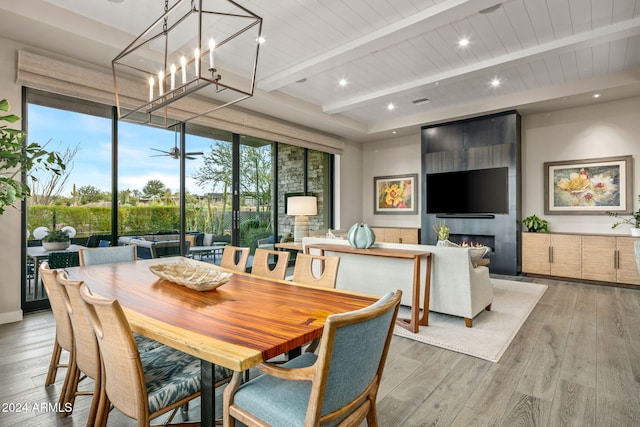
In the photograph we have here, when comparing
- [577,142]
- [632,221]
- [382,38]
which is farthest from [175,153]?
[632,221]

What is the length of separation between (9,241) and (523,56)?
5885mm

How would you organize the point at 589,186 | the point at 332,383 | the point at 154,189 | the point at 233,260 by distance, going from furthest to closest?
the point at 589,186
the point at 154,189
the point at 233,260
the point at 332,383

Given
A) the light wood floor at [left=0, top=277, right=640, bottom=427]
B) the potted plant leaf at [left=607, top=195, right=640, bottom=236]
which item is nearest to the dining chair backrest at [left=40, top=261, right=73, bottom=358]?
the light wood floor at [left=0, top=277, right=640, bottom=427]

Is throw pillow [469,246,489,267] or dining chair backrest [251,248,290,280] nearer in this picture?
dining chair backrest [251,248,290,280]

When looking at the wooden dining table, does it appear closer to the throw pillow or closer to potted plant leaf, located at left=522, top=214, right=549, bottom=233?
the throw pillow

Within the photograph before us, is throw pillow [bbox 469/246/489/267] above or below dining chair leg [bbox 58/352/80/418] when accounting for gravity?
above

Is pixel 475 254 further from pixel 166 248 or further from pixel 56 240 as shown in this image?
pixel 56 240

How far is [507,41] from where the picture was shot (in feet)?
11.9

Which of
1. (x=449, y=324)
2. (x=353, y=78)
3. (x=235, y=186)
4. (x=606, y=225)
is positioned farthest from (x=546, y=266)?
(x=235, y=186)

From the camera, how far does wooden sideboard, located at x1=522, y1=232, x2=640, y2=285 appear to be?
4559 mm

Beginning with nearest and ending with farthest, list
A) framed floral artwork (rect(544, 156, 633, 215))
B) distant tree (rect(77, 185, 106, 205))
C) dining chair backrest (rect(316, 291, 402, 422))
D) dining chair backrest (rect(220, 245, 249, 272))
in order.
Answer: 1. dining chair backrest (rect(316, 291, 402, 422))
2. dining chair backrest (rect(220, 245, 249, 272))
3. distant tree (rect(77, 185, 106, 205))
4. framed floral artwork (rect(544, 156, 633, 215))

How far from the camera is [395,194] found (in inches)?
293

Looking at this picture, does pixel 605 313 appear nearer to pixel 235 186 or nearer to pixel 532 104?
pixel 532 104

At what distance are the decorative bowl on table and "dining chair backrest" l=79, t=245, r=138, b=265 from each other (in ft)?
3.40
